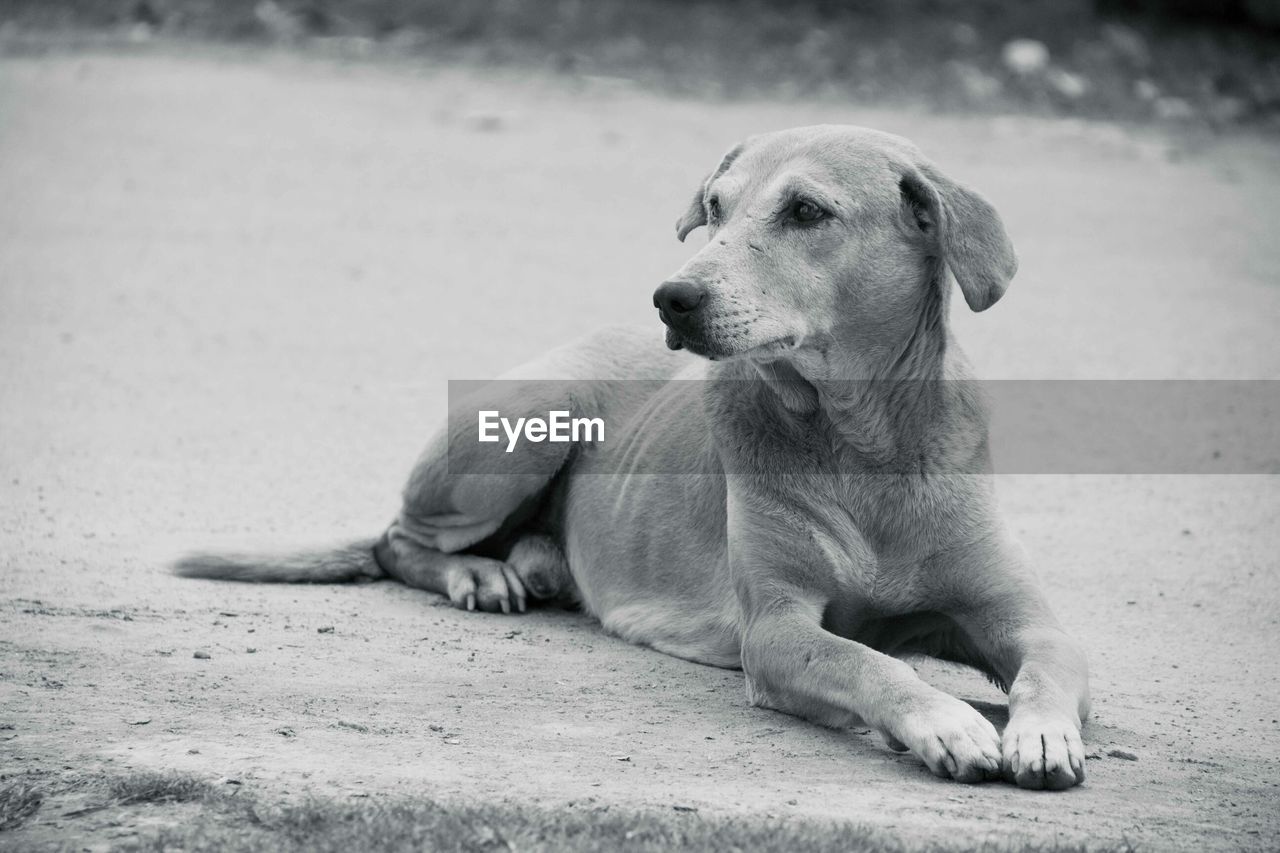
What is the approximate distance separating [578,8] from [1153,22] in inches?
260

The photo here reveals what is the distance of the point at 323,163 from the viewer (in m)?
14.4

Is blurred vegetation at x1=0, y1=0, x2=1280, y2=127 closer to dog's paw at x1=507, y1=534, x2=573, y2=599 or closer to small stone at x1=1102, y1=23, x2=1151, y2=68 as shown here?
small stone at x1=1102, y1=23, x2=1151, y2=68

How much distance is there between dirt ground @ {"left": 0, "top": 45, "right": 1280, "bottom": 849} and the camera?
13.4 ft

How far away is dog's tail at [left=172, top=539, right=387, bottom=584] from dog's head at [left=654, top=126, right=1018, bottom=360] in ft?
6.90

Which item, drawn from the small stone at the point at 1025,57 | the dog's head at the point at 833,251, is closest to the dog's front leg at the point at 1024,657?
the dog's head at the point at 833,251

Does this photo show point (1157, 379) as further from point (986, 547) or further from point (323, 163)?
point (323, 163)

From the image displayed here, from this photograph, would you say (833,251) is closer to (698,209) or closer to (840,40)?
(698,209)

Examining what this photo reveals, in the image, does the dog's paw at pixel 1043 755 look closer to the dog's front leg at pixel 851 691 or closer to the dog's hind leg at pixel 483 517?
the dog's front leg at pixel 851 691

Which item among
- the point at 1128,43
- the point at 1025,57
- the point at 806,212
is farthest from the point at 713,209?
the point at 1128,43

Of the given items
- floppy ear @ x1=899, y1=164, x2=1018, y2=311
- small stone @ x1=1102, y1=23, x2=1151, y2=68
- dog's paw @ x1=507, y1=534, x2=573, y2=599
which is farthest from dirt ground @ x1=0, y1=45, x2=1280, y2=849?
small stone @ x1=1102, y1=23, x2=1151, y2=68

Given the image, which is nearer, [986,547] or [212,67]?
[986,547]

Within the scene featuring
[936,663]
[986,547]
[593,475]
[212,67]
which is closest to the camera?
[986,547]

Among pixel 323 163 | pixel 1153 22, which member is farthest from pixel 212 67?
pixel 1153 22

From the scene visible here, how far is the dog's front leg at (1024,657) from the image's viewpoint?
3.92m
